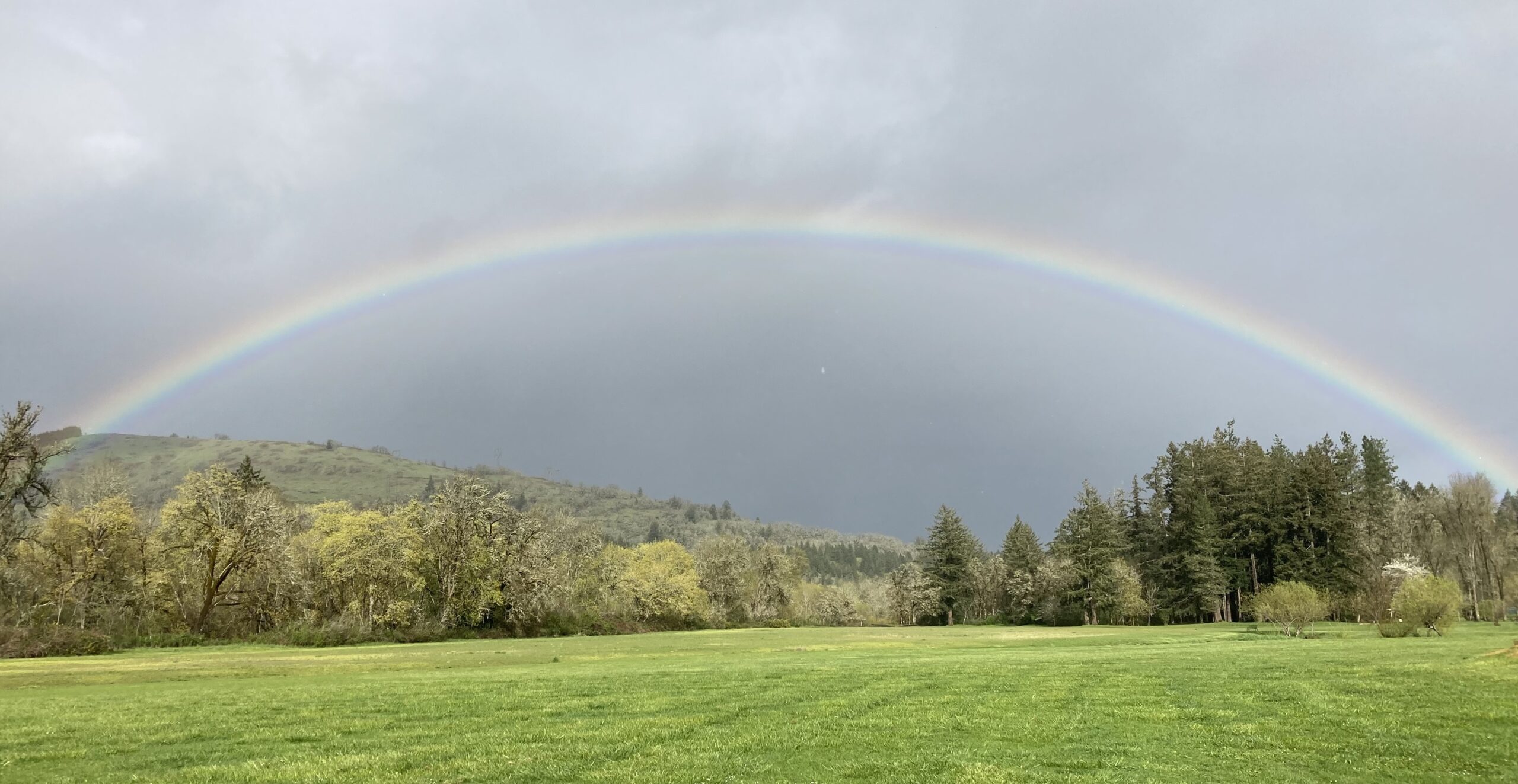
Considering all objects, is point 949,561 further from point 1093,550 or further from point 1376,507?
point 1376,507

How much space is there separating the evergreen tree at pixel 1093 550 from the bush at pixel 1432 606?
56354mm

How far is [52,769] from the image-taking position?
555 inches

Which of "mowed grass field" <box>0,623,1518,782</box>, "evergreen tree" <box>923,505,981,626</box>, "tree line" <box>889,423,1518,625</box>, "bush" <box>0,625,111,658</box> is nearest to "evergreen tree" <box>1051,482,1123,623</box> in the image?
"tree line" <box>889,423,1518,625</box>

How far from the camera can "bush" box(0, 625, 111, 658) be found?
168 feet

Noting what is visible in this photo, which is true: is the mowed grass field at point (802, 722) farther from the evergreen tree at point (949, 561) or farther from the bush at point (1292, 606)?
the evergreen tree at point (949, 561)

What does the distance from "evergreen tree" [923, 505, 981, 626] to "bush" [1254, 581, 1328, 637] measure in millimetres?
69377

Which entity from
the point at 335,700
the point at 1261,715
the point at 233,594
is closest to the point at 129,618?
the point at 233,594

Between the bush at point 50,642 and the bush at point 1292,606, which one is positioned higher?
the bush at point 1292,606

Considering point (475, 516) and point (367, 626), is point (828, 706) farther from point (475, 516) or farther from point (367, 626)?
point (475, 516)

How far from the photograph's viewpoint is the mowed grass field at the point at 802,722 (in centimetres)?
1349

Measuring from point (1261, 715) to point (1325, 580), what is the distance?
313 ft

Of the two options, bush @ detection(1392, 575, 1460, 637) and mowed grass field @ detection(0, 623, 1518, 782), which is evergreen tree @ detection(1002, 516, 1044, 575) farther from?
mowed grass field @ detection(0, 623, 1518, 782)

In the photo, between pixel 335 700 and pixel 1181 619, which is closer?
pixel 335 700

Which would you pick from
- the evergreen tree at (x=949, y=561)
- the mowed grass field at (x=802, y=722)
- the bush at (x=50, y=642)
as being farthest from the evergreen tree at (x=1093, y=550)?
the bush at (x=50, y=642)
